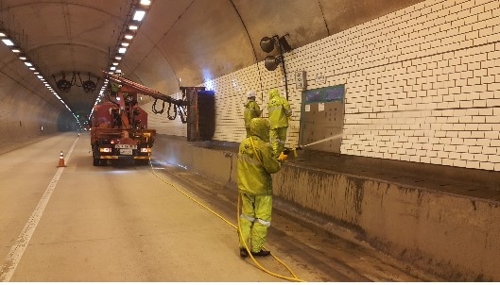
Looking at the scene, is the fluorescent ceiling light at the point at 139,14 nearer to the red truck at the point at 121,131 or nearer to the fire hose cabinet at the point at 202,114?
the red truck at the point at 121,131

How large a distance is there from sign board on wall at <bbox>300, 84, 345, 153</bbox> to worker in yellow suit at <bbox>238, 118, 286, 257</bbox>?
4.06 m

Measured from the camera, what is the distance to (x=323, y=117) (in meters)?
9.24

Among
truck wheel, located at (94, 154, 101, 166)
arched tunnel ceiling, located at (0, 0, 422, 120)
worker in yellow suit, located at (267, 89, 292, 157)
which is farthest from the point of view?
truck wheel, located at (94, 154, 101, 166)

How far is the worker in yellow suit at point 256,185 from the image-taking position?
16.4ft

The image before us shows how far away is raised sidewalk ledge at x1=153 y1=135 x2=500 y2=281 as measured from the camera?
158 inches

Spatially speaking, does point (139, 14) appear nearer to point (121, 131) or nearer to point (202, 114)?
point (121, 131)

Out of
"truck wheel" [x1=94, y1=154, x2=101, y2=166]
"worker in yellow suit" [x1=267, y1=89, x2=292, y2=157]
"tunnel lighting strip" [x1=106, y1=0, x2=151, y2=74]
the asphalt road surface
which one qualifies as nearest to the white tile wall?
"worker in yellow suit" [x1=267, y1=89, x2=292, y2=157]

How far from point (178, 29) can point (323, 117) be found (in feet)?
26.6

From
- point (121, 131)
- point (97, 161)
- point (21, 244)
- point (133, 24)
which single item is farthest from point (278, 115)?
point (97, 161)

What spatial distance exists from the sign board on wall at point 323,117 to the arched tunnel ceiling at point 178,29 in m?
1.35

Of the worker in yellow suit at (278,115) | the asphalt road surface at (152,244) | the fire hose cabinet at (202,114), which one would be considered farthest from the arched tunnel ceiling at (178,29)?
the asphalt road surface at (152,244)

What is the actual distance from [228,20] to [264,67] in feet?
6.12

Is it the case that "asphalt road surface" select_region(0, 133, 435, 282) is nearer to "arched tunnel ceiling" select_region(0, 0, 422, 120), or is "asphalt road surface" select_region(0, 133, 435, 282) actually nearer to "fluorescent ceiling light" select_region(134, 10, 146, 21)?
"arched tunnel ceiling" select_region(0, 0, 422, 120)

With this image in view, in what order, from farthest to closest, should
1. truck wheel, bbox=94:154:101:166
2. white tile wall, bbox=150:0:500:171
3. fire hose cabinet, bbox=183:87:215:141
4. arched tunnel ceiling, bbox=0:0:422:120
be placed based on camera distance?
1. fire hose cabinet, bbox=183:87:215:141
2. truck wheel, bbox=94:154:101:166
3. arched tunnel ceiling, bbox=0:0:422:120
4. white tile wall, bbox=150:0:500:171
